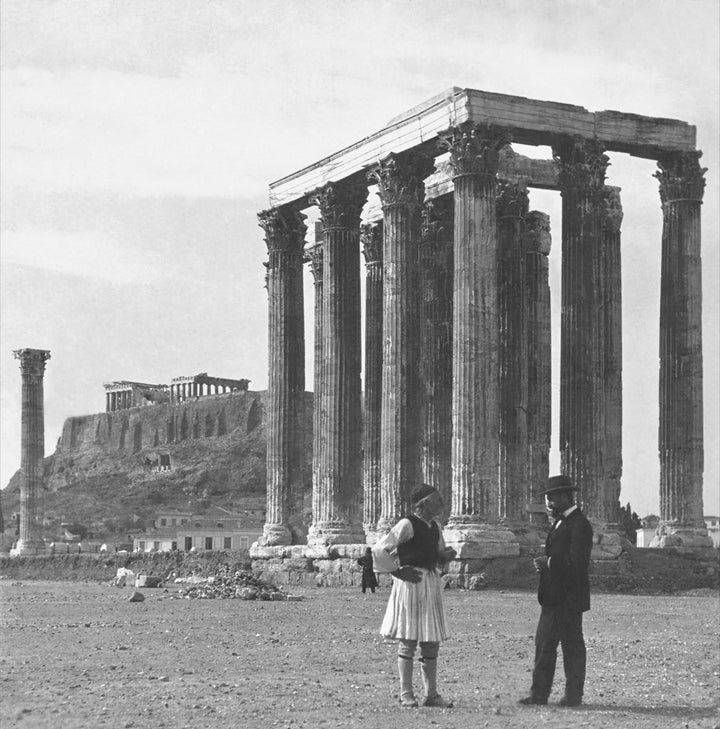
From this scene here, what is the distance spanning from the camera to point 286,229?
160 ft

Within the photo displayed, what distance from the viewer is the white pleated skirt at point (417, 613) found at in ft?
51.0

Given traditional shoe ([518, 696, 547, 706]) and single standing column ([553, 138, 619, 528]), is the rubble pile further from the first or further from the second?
traditional shoe ([518, 696, 547, 706])

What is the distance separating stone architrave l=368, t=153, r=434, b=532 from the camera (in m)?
41.7

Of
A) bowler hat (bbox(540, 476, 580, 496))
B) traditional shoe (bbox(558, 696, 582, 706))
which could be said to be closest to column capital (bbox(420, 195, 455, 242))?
bowler hat (bbox(540, 476, 580, 496))

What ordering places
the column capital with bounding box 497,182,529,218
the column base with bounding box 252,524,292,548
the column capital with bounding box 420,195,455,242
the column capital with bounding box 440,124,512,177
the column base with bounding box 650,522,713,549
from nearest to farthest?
the column capital with bounding box 440,124,512,177, the column base with bounding box 650,522,713,549, the column capital with bounding box 497,182,529,218, the column capital with bounding box 420,195,455,242, the column base with bounding box 252,524,292,548

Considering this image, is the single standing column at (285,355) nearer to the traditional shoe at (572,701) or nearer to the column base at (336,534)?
the column base at (336,534)

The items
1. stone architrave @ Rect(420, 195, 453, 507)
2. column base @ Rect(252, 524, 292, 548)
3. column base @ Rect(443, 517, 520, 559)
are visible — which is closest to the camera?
column base @ Rect(443, 517, 520, 559)

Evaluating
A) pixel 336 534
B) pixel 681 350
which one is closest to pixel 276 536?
pixel 336 534

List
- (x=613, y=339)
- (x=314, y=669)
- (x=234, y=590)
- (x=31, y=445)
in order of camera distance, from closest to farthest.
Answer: (x=314, y=669) < (x=234, y=590) < (x=613, y=339) < (x=31, y=445)

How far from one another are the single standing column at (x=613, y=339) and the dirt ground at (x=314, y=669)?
10669mm

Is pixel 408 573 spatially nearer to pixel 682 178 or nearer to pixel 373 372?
pixel 682 178

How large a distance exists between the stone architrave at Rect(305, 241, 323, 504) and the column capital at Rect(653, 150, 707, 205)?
10.9 meters

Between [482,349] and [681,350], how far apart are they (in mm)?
6220

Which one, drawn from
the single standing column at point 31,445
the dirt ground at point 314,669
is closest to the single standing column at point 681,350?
the dirt ground at point 314,669
